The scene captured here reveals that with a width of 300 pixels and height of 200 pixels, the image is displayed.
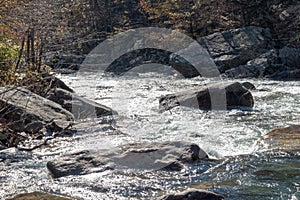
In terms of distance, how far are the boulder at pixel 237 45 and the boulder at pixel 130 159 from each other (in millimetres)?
9940

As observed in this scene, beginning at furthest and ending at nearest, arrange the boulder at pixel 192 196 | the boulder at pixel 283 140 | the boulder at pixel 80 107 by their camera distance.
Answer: the boulder at pixel 80 107 → the boulder at pixel 283 140 → the boulder at pixel 192 196

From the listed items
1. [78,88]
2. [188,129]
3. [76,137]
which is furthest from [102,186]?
[78,88]

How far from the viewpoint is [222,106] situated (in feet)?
28.6

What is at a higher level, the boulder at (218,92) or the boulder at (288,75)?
the boulder at (288,75)

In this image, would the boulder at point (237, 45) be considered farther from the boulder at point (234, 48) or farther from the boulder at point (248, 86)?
the boulder at point (248, 86)

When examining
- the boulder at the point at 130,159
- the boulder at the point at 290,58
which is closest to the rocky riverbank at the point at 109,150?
the boulder at the point at 130,159

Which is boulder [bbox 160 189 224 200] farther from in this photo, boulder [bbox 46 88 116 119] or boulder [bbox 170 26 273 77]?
boulder [bbox 170 26 273 77]

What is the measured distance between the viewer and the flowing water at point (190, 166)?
163 inches

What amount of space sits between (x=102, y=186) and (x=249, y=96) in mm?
5233

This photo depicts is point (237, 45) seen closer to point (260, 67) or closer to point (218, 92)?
point (260, 67)

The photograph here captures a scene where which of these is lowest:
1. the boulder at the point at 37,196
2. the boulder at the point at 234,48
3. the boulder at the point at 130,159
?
the boulder at the point at 37,196

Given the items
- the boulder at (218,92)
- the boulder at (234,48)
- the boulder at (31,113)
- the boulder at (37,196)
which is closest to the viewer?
the boulder at (37,196)

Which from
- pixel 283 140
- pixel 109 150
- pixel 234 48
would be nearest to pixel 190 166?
pixel 109 150

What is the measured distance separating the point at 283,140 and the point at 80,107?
404 centimetres
